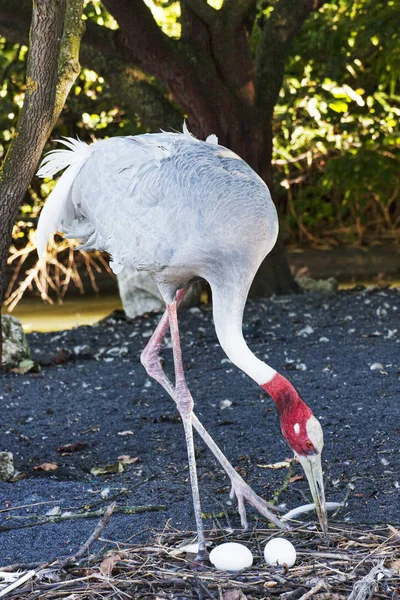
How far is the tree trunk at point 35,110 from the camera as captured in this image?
174 inches

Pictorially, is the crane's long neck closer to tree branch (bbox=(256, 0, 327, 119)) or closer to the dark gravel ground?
the dark gravel ground

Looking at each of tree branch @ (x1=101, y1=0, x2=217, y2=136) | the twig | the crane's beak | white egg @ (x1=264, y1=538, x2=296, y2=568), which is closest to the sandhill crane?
the crane's beak

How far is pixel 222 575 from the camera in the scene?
337cm

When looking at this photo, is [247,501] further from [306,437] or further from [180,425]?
[180,425]

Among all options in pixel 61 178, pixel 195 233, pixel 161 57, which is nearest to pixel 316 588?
pixel 195 233

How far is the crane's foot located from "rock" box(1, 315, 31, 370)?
131 inches

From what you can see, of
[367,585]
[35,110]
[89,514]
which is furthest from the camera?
[35,110]

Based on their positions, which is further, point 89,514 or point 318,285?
point 318,285

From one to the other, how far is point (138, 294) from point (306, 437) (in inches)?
253

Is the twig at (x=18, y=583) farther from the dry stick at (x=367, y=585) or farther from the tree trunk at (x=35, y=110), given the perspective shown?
the tree trunk at (x=35, y=110)

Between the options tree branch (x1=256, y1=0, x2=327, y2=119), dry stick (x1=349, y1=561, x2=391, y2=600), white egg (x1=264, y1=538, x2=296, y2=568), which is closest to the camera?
dry stick (x1=349, y1=561, x2=391, y2=600)

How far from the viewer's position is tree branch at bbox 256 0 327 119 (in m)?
8.84

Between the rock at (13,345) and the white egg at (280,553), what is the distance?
397cm

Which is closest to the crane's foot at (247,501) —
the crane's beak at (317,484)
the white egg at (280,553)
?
the crane's beak at (317,484)
